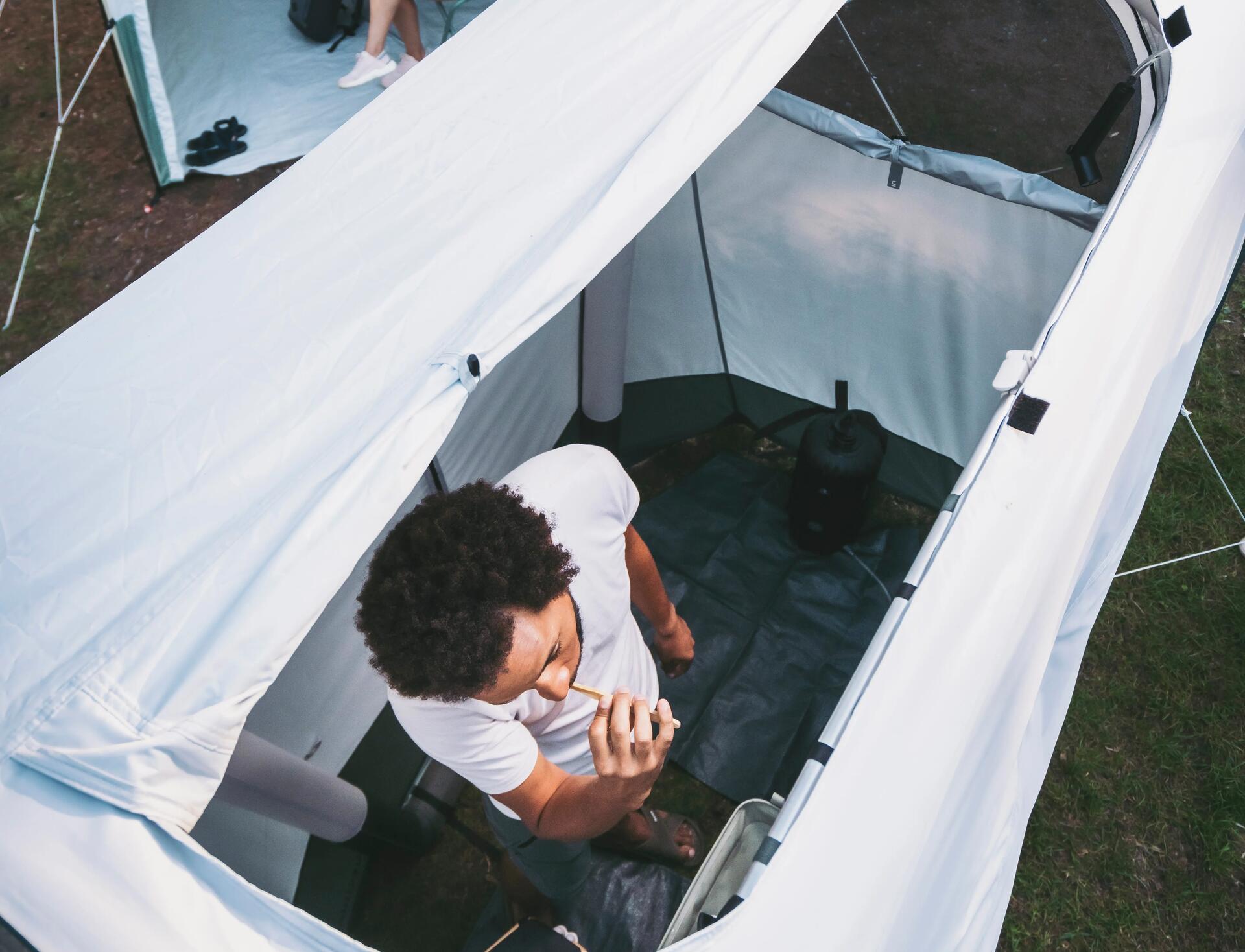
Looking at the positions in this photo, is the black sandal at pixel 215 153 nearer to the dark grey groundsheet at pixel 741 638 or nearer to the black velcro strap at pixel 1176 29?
the dark grey groundsheet at pixel 741 638

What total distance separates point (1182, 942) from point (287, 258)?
2.12m

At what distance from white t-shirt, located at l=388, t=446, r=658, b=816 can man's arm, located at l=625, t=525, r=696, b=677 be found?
0.05m

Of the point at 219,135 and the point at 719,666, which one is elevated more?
the point at 219,135

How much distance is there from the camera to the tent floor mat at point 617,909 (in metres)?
1.79

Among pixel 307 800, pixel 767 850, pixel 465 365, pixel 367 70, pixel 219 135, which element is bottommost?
pixel 307 800

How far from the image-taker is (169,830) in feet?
2.51

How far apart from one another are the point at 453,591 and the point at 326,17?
3.25m

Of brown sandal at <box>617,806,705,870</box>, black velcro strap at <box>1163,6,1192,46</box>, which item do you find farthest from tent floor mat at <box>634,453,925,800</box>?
black velcro strap at <box>1163,6,1192,46</box>

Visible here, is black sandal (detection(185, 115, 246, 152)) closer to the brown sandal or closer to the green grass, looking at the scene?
the brown sandal

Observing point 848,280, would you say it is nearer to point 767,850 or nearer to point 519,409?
point 519,409

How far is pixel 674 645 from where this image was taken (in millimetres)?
1640

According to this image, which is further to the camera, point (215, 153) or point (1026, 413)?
point (215, 153)

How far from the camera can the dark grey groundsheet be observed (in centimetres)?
184

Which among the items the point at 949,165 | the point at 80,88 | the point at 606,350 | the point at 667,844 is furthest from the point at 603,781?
the point at 80,88
